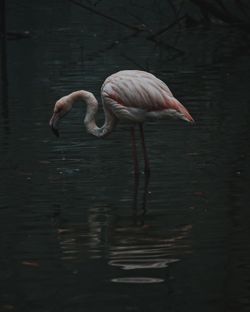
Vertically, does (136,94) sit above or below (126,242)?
above

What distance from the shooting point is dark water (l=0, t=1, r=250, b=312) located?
7027 millimetres

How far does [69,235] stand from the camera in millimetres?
8812

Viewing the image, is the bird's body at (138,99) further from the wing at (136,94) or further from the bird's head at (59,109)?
the bird's head at (59,109)

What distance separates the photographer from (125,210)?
32.1 ft

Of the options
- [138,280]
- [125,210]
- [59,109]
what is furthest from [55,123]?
[138,280]

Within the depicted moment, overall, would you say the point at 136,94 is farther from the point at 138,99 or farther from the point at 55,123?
Answer: the point at 55,123

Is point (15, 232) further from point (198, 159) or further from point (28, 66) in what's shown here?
point (28, 66)

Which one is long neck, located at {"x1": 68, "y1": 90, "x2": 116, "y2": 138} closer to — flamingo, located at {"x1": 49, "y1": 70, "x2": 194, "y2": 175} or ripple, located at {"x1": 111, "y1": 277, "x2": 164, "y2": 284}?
flamingo, located at {"x1": 49, "y1": 70, "x2": 194, "y2": 175}

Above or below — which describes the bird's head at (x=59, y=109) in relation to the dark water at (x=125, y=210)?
above

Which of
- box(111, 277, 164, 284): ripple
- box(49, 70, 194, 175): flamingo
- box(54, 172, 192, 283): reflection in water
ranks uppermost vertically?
box(49, 70, 194, 175): flamingo

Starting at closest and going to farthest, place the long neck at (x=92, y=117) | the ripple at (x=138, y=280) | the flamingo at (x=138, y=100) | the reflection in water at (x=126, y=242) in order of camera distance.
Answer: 1. the ripple at (x=138, y=280)
2. the reflection in water at (x=126, y=242)
3. the flamingo at (x=138, y=100)
4. the long neck at (x=92, y=117)

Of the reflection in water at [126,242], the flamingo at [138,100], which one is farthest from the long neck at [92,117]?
the reflection in water at [126,242]

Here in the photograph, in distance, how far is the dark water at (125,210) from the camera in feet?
23.1

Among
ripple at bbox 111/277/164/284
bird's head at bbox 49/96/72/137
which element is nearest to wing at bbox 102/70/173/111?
bird's head at bbox 49/96/72/137
